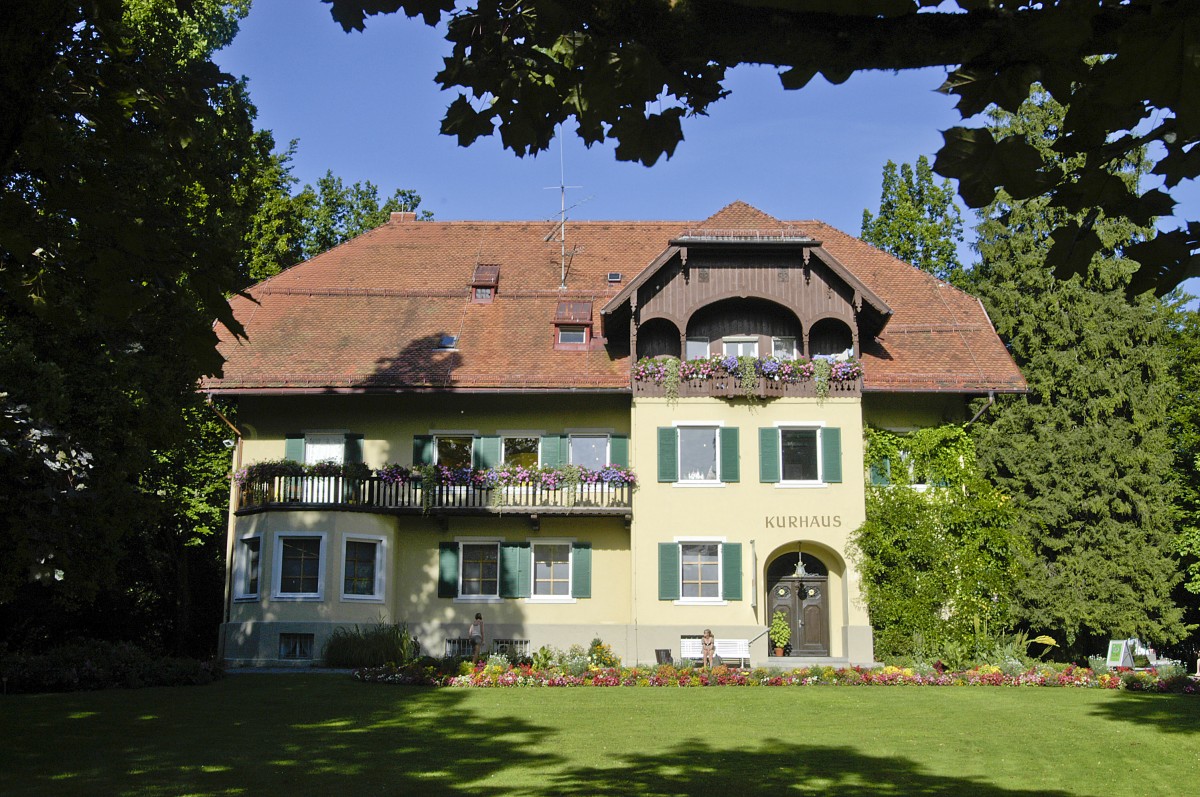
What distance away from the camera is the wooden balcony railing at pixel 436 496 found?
27500 mm

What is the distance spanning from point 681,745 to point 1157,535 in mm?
16937

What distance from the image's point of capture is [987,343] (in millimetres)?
29125

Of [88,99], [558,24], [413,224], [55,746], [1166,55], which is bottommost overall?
[55,746]

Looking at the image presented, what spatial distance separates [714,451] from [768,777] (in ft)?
54.7

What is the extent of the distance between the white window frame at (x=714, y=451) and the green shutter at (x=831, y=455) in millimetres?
2369

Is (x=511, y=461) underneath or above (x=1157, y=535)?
above

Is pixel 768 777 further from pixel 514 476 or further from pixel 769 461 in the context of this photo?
pixel 514 476

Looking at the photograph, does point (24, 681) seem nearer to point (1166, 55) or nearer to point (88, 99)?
point (88, 99)

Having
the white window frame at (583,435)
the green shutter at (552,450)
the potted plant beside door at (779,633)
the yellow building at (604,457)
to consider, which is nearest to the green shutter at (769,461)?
the yellow building at (604,457)

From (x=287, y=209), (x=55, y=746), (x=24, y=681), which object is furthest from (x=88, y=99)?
(x=287, y=209)

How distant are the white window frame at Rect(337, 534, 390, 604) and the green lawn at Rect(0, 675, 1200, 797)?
649cm

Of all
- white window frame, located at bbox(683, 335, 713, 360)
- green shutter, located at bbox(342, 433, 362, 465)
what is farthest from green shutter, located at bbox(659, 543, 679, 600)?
green shutter, located at bbox(342, 433, 362, 465)

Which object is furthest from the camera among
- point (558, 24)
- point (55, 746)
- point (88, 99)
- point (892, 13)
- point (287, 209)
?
point (287, 209)

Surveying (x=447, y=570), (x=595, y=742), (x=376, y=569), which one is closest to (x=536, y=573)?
(x=447, y=570)
